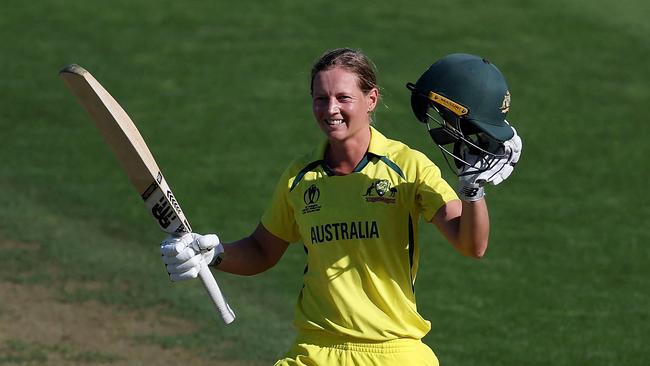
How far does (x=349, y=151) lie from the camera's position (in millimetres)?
5887

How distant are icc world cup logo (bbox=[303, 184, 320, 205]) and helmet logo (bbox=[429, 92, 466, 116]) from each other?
2.61 feet

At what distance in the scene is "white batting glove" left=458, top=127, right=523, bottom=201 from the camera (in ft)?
17.4

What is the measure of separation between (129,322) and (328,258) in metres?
4.68

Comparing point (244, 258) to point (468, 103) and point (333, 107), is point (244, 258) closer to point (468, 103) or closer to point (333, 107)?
point (333, 107)

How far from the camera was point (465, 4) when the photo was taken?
17266 millimetres

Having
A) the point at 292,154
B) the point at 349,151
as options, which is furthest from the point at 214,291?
the point at 292,154

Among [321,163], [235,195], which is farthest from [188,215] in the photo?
[321,163]

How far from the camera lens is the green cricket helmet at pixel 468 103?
17.6 feet

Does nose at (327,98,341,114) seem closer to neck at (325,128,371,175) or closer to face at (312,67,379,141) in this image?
face at (312,67,379,141)

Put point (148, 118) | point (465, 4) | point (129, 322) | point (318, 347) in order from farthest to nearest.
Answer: point (465, 4), point (148, 118), point (129, 322), point (318, 347)

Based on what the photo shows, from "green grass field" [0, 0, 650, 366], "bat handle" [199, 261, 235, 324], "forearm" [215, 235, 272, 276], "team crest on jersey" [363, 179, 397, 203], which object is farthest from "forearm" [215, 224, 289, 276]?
"green grass field" [0, 0, 650, 366]

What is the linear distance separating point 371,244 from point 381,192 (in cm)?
24

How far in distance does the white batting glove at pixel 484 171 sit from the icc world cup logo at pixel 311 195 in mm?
815

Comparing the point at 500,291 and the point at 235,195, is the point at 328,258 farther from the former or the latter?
the point at 235,195
